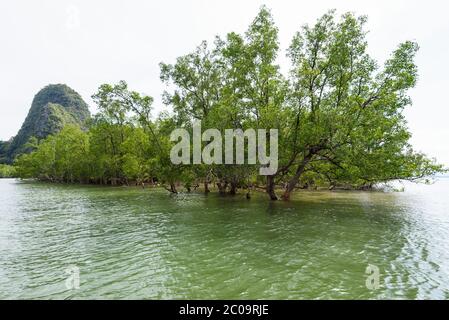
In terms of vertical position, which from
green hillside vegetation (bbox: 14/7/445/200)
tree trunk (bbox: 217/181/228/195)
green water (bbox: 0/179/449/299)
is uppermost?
green hillside vegetation (bbox: 14/7/445/200)

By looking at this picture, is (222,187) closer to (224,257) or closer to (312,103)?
(312,103)

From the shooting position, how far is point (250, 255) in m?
12.1

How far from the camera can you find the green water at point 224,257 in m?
8.62

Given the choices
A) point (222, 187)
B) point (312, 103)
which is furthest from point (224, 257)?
point (222, 187)

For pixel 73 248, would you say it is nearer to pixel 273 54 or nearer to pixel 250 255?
pixel 250 255

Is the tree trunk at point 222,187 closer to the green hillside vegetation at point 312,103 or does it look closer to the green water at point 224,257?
the green hillside vegetation at point 312,103

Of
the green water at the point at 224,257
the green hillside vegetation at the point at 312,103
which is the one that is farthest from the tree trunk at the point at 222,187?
the green water at the point at 224,257

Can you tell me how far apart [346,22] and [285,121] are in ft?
36.1

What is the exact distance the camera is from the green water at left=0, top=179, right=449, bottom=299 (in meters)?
8.62

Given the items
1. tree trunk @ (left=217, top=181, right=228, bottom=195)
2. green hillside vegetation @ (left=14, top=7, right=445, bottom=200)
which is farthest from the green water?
tree trunk @ (left=217, top=181, right=228, bottom=195)

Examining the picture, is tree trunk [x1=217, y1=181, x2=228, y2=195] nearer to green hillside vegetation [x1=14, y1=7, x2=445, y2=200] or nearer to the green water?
→ green hillside vegetation [x1=14, y1=7, x2=445, y2=200]

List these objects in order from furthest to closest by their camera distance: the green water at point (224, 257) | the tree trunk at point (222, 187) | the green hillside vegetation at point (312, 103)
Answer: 1. the tree trunk at point (222, 187)
2. the green hillside vegetation at point (312, 103)
3. the green water at point (224, 257)
